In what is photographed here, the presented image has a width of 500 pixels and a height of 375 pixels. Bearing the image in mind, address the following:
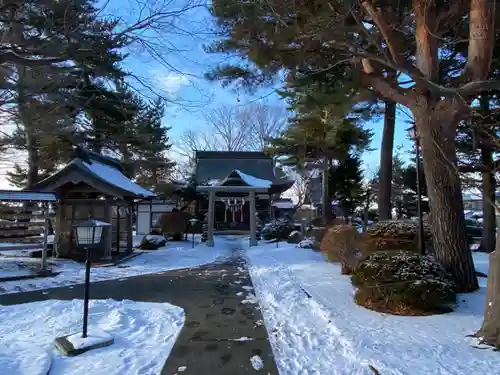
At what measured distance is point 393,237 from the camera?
9.44 meters

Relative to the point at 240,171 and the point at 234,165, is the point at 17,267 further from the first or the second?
the point at 234,165

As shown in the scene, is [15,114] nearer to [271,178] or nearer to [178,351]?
[178,351]

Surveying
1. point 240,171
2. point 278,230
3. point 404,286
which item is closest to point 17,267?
point 404,286

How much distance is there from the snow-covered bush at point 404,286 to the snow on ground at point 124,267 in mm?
6493

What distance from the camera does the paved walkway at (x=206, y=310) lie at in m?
4.20

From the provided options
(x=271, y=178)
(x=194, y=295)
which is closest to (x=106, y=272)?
(x=194, y=295)

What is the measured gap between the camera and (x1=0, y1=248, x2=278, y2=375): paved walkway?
165 inches

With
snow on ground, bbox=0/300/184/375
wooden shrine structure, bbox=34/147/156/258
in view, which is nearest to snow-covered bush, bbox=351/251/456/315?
snow on ground, bbox=0/300/184/375

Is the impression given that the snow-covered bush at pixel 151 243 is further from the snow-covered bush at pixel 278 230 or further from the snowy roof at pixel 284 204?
the snowy roof at pixel 284 204

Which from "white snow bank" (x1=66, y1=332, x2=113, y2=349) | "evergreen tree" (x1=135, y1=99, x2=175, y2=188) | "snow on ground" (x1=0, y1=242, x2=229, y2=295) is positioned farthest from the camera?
"evergreen tree" (x1=135, y1=99, x2=175, y2=188)

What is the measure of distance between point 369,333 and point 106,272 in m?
7.94

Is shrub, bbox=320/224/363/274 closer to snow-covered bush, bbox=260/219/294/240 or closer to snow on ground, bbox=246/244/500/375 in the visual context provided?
snow on ground, bbox=246/244/500/375

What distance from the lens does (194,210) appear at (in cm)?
2942

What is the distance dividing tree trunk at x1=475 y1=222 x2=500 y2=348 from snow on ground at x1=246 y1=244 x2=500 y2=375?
0.22m
